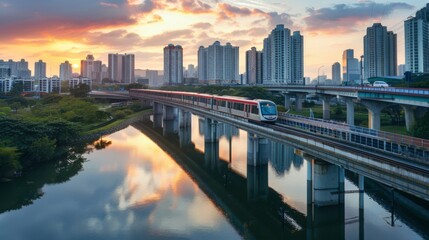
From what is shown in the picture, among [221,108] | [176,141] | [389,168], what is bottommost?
[176,141]

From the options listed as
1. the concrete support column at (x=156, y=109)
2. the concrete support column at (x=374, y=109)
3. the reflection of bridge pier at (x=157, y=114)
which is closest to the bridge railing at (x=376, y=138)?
the concrete support column at (x=374, y=109)

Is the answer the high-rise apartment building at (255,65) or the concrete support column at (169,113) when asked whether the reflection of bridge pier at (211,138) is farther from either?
the high-rise apartment building at (255,65)

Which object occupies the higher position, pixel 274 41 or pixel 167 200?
pixel 274 41

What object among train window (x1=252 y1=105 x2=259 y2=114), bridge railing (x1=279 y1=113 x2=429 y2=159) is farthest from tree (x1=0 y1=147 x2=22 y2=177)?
bridge railing (x1=279 y1=113 x2=429 y2=159)

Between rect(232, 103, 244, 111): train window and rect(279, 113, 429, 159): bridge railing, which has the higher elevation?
rect(279, 113, 429, 159): bridge railing

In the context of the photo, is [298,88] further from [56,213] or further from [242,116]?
[56,213]

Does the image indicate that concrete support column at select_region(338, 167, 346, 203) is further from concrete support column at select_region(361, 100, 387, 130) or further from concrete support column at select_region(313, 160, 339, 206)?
concrete support column at select_region(361, 100, 387, 130)

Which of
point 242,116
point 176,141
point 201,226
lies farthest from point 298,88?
point 201,226
